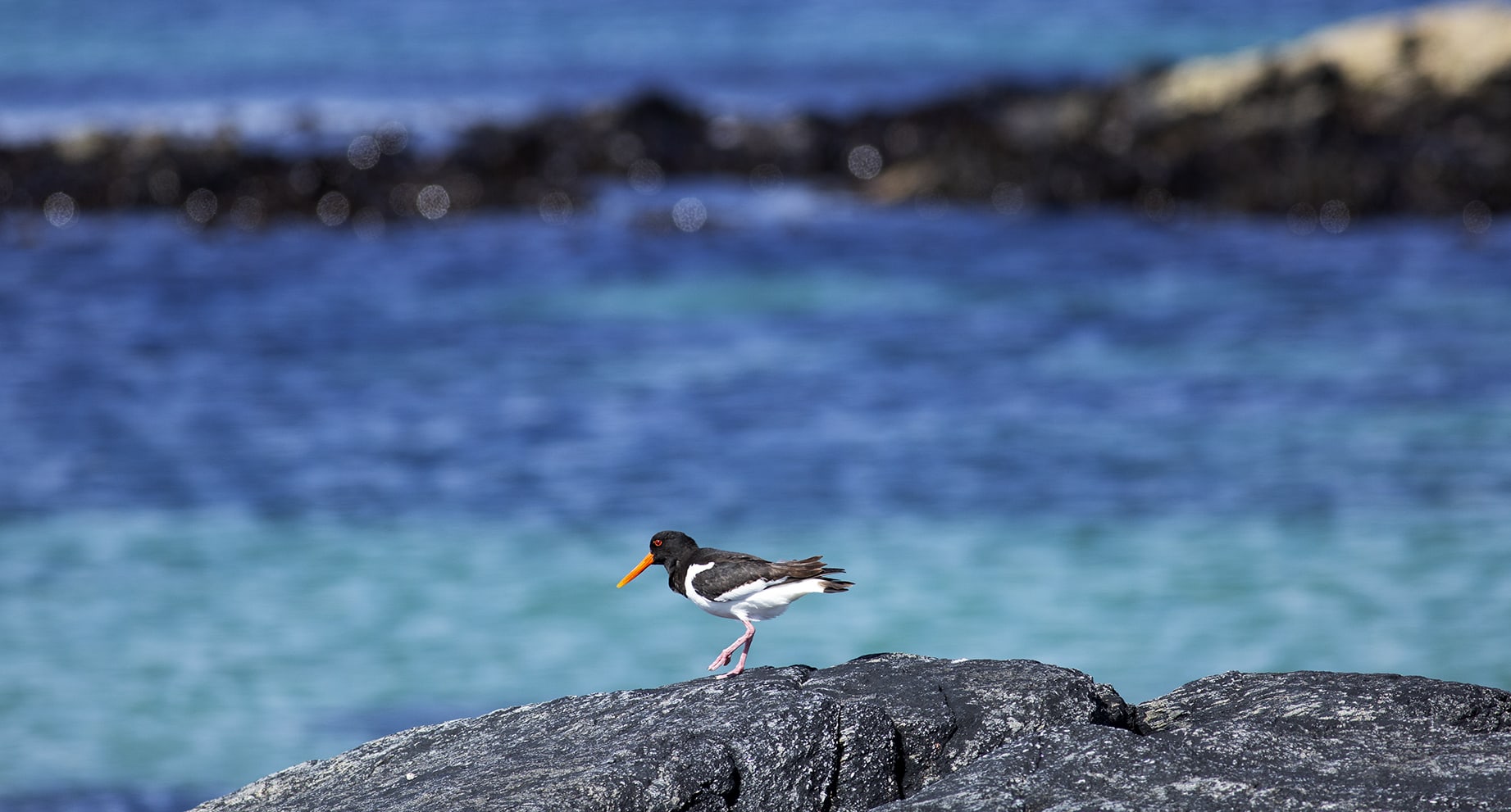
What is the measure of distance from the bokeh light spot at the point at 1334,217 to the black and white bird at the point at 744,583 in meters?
27.5

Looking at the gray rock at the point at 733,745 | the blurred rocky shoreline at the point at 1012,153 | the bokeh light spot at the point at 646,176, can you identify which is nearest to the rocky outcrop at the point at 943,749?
the gray rock at the point at 733,745

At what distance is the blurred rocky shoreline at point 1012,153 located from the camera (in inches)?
1337

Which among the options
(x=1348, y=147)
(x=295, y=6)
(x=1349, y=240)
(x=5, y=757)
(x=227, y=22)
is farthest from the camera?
(x=295, y=6)

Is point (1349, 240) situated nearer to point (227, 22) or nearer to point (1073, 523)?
point (1073, 523)

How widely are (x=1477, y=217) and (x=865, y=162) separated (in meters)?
13.3

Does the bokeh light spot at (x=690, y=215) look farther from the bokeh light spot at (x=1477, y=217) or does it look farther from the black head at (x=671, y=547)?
the black head at (x=671, y=547)

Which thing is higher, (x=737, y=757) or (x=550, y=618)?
(x=550, y=618)

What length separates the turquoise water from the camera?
14.8 m

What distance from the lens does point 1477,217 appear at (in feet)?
104

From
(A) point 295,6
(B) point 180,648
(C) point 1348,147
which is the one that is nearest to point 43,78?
(A) point 295,6

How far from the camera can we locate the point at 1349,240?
30.9 metres

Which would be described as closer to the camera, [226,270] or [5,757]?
[5,757]

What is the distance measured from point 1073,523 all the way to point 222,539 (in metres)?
9.11

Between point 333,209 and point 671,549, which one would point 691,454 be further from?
point 333,209
